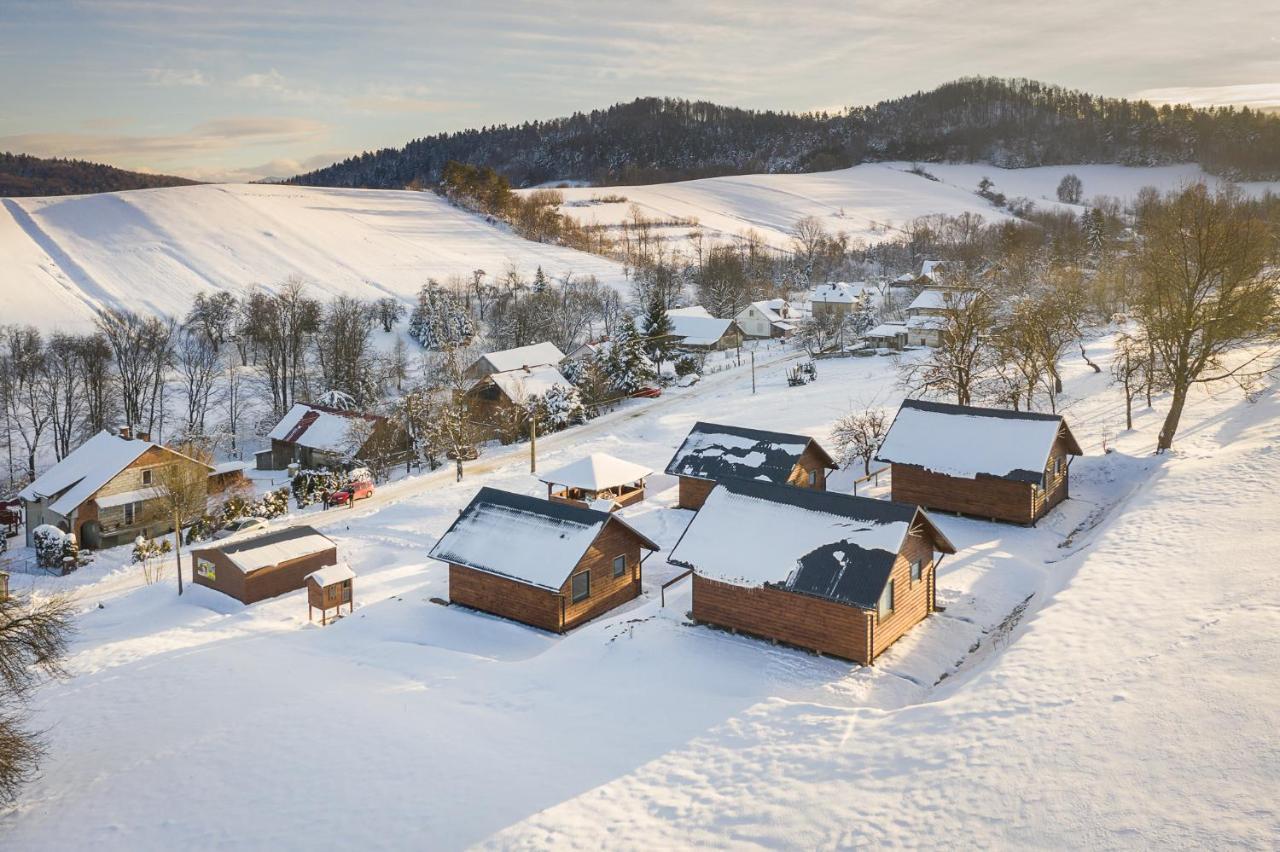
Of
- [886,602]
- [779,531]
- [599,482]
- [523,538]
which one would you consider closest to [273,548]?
[523,538]

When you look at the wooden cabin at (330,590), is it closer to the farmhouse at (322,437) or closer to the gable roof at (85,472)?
the gable roof at (85,472)

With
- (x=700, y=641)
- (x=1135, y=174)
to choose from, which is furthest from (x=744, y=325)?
(x=1135, y=174)

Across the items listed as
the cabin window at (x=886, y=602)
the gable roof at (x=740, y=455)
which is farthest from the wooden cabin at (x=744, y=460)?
the cabin window at (x=886, y=602)

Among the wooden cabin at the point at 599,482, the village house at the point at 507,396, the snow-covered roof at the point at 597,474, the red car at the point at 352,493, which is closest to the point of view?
the snow-covered roof at the point at 597,474

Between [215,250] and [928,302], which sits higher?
[215,250]

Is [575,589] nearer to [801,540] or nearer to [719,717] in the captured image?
[801,540]

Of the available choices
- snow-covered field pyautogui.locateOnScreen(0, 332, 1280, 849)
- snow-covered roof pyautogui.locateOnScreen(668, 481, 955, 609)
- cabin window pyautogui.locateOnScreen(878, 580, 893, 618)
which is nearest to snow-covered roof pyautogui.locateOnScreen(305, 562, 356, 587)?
A: snow-covered field pyautogui.locateOnScreen(0, 332, 1280, 849)
